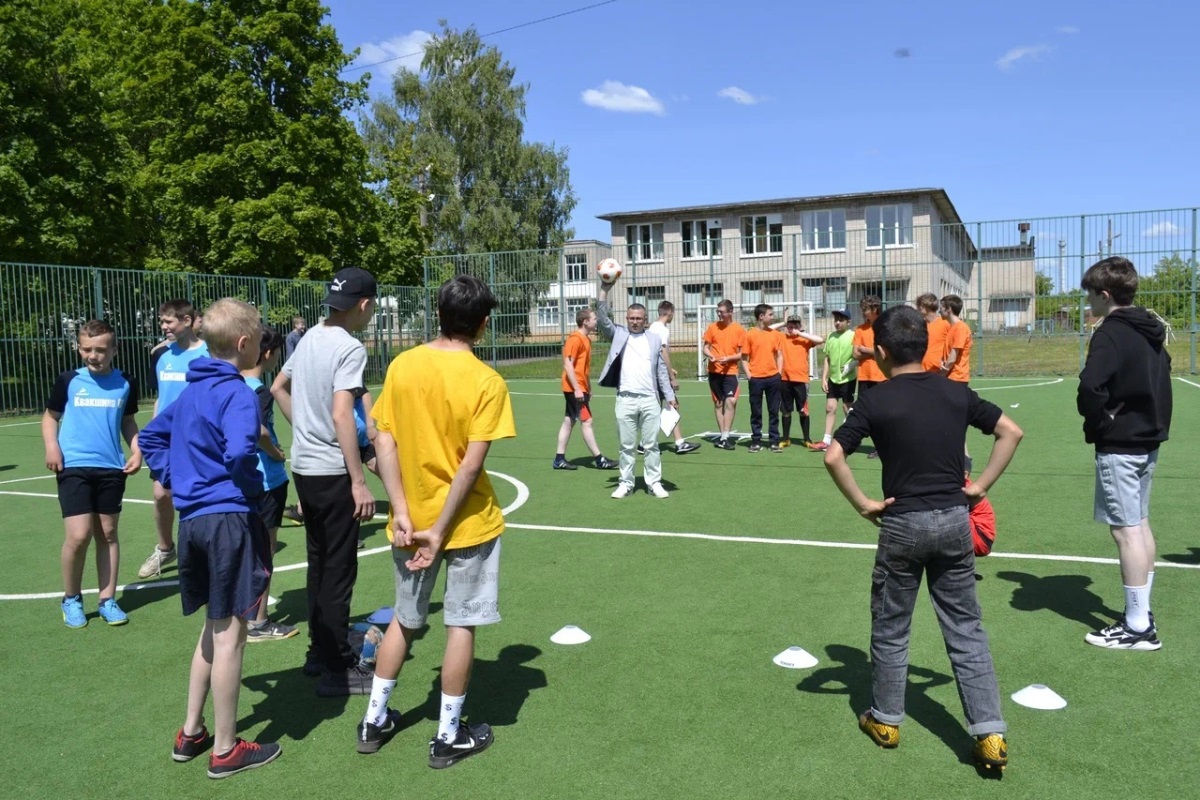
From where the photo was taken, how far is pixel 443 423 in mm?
3818

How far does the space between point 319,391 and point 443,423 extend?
1155 mm

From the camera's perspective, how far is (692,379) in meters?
29.2

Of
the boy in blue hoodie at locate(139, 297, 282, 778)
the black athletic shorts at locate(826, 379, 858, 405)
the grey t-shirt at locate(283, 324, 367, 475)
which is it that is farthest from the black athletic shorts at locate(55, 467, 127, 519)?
the black athletic shorts at locate(826, 379, 858, 405)

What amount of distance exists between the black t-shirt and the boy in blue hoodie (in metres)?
2.45

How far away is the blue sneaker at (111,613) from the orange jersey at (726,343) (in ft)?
30.3

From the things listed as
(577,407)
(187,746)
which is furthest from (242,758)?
(577,407)

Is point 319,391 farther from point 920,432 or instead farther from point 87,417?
point 920,432

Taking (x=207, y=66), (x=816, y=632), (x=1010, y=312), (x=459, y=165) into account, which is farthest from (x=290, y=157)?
(x=816, y=632)

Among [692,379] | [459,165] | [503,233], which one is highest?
[459,165]

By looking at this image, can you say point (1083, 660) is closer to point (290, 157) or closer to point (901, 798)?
point (901, 798)

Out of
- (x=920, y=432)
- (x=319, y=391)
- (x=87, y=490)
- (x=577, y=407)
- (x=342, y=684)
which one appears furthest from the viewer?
(x=577, y=407)

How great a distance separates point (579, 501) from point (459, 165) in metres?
41.6

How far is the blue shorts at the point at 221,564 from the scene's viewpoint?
385 centimetres

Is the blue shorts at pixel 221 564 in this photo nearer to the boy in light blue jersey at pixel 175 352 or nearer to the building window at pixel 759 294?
the boy in light blue jersey at pixel 175 352
